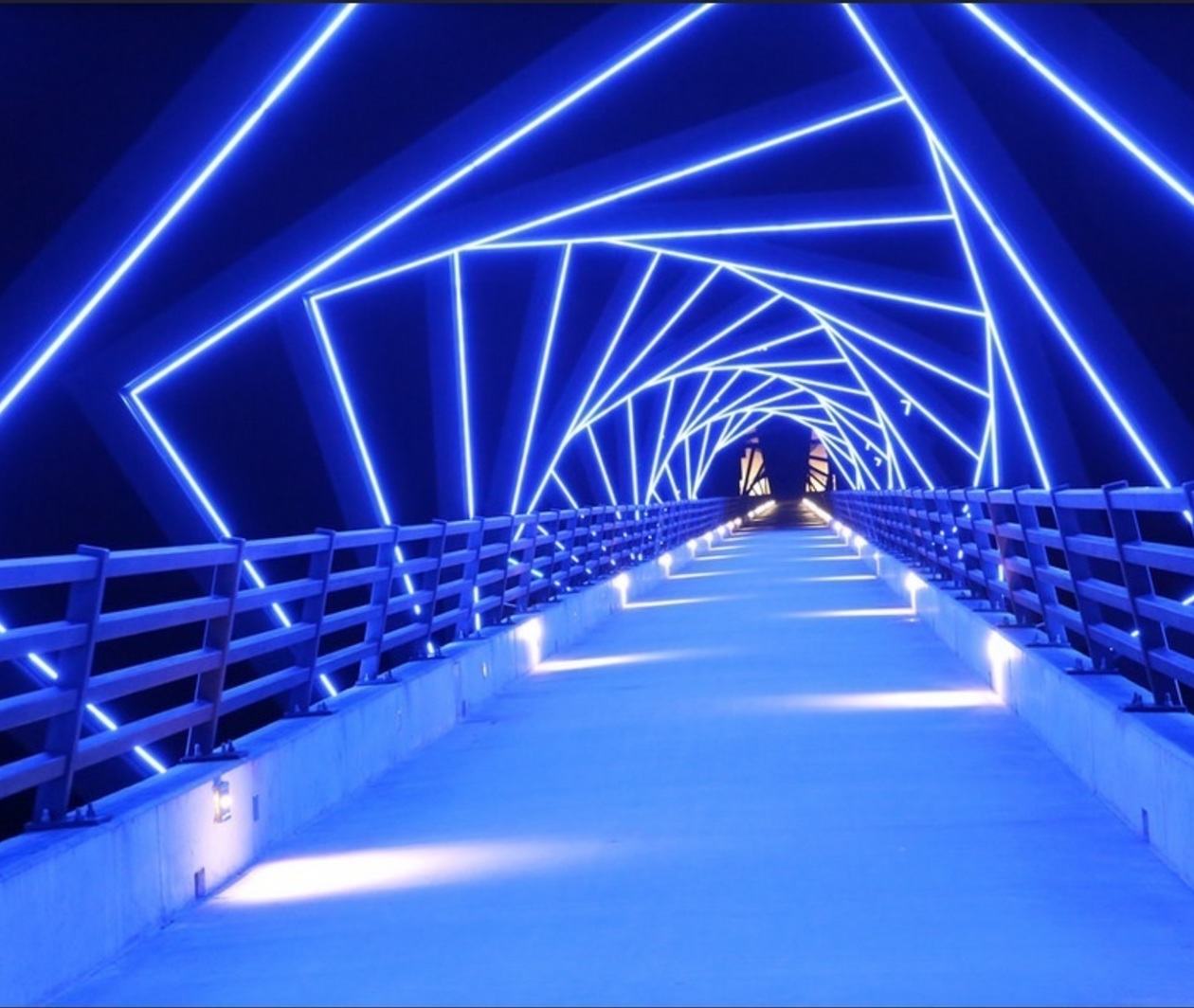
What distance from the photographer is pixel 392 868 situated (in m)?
7.32

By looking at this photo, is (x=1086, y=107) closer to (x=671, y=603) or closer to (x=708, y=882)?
(x=708, y=882)

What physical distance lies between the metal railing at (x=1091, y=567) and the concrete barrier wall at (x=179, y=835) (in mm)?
3823

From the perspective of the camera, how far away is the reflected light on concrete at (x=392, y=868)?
6.93 meters

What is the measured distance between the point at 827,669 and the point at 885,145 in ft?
16.2

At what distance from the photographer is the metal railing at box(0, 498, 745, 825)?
19.8ft

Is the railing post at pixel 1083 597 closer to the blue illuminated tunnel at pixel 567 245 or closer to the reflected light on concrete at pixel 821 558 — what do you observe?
the blue illuminated tunnel at pixel 567 245

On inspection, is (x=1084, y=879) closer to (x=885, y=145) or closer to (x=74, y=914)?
(x=74, y=914)

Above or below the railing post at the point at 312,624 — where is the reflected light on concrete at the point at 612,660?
below

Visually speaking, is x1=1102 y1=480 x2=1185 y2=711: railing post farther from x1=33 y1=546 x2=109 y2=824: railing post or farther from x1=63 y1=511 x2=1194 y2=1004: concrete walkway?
x1=33 y1=546 x2=109 y2=824: railing post

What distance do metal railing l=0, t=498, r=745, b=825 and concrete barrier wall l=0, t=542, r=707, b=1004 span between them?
21cm

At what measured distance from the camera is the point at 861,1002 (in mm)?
4941

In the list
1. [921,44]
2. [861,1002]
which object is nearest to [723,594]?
[921,44]

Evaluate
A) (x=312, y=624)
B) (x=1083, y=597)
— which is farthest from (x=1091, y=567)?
(x=312, y=624)

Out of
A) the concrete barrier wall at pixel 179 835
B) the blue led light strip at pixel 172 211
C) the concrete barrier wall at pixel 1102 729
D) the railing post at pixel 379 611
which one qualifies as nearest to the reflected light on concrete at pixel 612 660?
the concrete barrier wall at pixel 1102 729
